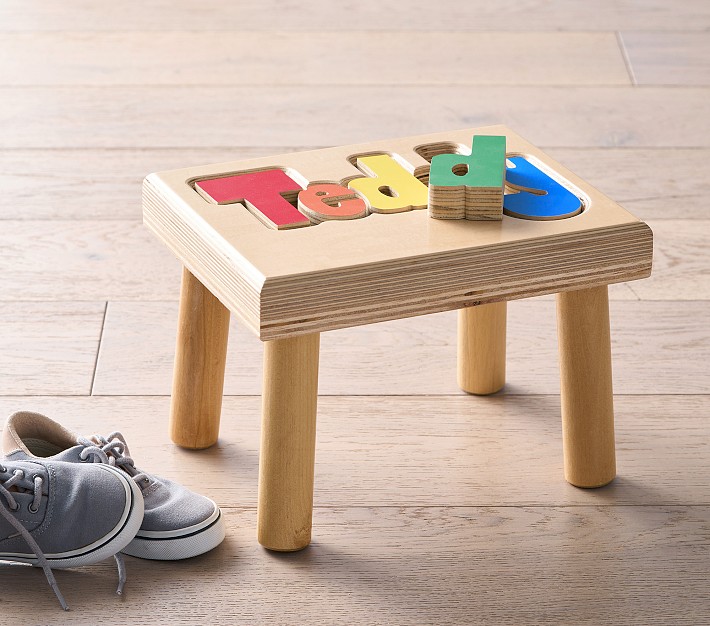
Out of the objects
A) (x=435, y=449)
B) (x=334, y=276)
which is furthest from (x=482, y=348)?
(x=334, y=276)

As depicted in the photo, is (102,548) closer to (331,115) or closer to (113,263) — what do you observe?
(113,263)

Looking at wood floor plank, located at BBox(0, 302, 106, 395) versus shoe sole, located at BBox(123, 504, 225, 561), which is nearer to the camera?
shoe sole, located at BBox(123, 504, 225, 561)

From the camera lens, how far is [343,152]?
41.3 inches

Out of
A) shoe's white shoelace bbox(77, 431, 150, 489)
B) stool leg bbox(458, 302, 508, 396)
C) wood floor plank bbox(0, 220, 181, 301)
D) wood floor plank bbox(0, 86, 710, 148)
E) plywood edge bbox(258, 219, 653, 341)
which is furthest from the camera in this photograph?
wood floor plank bbox(0, 86, 710, 148)

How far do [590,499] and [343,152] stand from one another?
1.21ft

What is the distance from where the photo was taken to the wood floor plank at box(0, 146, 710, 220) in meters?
1.54

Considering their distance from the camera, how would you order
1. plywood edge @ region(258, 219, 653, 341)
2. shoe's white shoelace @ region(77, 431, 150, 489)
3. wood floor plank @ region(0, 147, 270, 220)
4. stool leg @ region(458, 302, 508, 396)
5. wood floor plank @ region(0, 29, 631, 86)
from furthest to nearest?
wood floor plank @ region(0, 29, 631, 86)
wood floor plank @ region(0, 147, 270, 220)
stool leg @ region(458, 302, 508, 396)
shoe's white shoelace @ region(77, 431, 150, 489)
plywood edge @ region(258, 219, 653, 341)

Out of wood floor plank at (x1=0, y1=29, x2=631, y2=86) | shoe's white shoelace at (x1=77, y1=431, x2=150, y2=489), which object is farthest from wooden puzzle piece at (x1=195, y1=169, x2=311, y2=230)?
wood floor plank at (x1=0, y1=29, x2=631, y2=86)

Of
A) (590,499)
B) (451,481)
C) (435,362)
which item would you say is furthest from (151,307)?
(590,499)

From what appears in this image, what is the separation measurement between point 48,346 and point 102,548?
1.30 feet

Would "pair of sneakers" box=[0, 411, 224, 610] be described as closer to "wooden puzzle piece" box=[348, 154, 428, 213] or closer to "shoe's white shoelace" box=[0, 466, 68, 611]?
"shoe's white shoelace" box=[0, 466, 68, 611]

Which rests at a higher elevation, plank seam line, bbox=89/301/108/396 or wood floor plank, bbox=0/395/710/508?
plank seam line, bbox=89/301/108/396

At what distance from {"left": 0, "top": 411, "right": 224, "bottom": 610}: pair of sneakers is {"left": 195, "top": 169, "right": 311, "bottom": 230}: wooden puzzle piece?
0.72 feet

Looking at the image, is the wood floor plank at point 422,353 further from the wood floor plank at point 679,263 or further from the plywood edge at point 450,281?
the plywood edge at point 450,281
